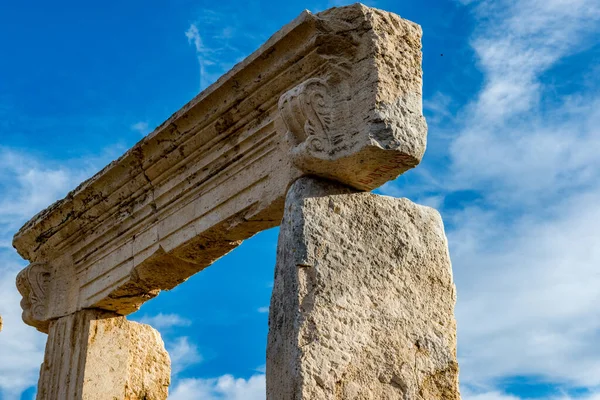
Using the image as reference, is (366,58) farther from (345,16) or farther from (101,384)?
(101,384)

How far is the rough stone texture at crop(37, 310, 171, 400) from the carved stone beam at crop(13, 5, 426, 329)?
0.15 metres

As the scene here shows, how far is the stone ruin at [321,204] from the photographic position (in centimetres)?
451

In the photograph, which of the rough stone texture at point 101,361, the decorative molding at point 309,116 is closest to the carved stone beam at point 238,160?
the decorative molding at point 309,116

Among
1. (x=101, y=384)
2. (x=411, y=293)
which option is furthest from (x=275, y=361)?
(x=101, y=384)

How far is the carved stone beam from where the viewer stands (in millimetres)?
4859

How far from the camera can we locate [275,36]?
528cm

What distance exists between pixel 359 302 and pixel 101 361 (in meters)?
2.77

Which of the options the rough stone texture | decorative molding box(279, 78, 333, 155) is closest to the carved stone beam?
decorative molding box(279, 78, 333, 155)

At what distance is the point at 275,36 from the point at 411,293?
1.54 metres

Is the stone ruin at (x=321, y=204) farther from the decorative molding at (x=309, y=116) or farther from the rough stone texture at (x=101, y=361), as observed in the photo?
the rough stone texture at (x=101, y=361)

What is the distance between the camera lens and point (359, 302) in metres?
4.61

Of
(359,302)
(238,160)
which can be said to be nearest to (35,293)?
(238,160)

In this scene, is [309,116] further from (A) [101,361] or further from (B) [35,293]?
(B) [35,293]

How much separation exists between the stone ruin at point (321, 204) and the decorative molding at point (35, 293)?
1053 millimetres
